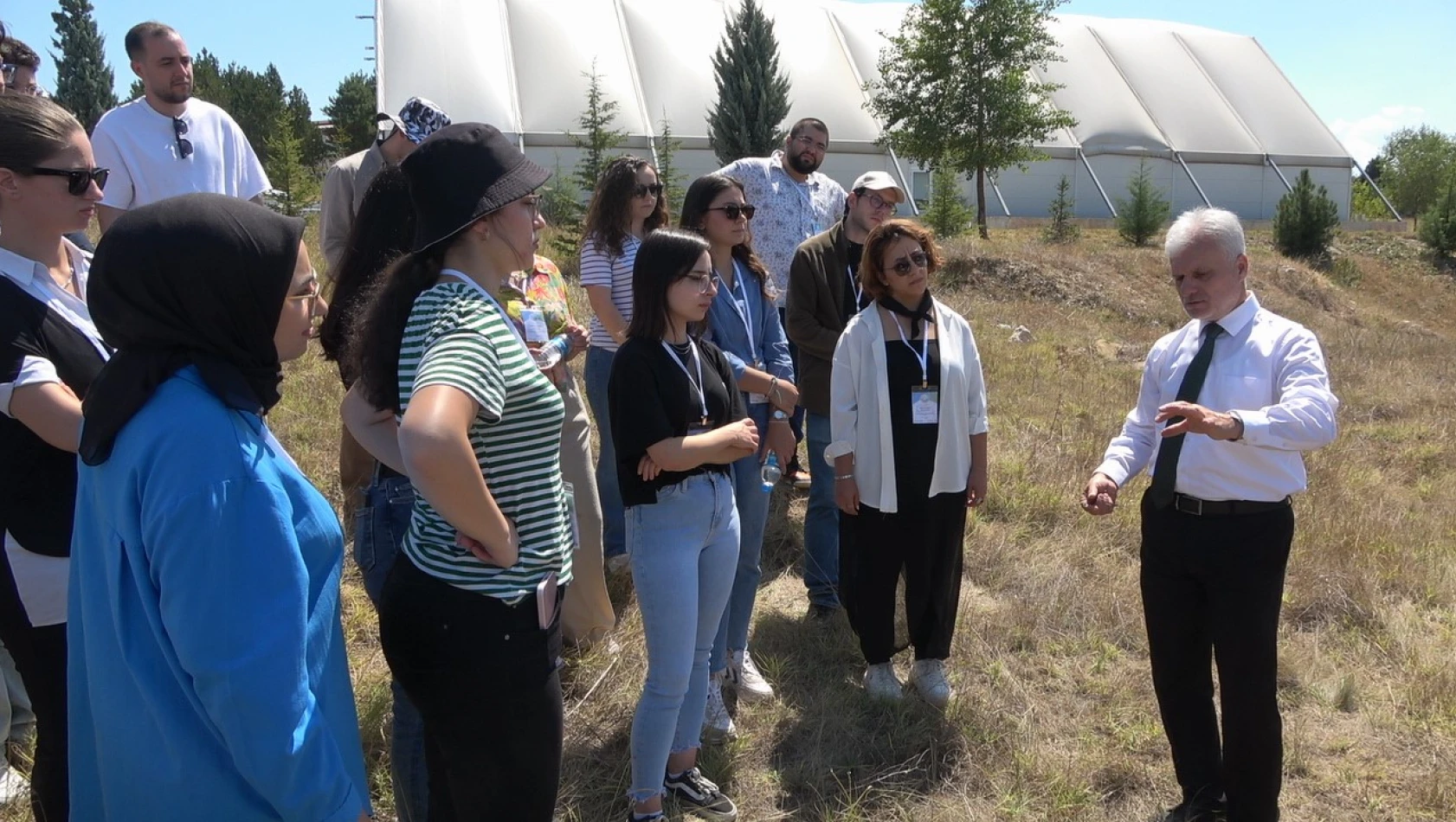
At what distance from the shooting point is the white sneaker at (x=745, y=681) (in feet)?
12.6

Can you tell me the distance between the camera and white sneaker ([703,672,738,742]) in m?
3.53

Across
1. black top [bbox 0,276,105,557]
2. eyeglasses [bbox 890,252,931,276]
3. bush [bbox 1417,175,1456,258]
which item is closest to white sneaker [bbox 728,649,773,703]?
eyeglasses [bbox 890,252,931,276]

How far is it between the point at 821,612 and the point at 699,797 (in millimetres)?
1627

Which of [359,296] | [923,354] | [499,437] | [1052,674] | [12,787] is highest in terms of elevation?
[359,296]

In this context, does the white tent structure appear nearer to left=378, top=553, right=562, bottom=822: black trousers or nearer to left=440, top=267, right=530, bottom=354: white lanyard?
left=440, top=267, right=530, bottom=354: white lanyard

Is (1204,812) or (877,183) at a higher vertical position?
(877,183)

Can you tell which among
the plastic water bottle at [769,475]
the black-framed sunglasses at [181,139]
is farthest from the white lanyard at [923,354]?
the black-framed sunglasses at [181,139]

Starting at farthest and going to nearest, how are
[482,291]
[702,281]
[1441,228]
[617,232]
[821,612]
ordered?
[1441,228] → [821,612] → [617,232] → [702,281] → [482,291]

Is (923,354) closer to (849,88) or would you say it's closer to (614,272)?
(614,272)

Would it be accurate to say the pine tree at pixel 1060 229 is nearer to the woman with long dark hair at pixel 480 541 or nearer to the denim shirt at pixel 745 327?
the denim shirt at pixel 745 327

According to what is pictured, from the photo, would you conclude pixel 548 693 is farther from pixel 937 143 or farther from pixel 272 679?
pixel 937 143

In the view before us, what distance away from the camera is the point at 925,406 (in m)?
3.77

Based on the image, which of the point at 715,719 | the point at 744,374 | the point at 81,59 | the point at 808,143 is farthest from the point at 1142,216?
the point at 81,59

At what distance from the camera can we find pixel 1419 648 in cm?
446
